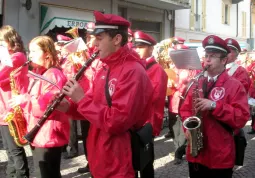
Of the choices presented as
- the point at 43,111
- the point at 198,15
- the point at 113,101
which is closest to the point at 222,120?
the point at 113,101

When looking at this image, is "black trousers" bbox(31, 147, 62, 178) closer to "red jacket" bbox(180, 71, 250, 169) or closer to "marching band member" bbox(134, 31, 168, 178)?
"marching band member" bbox(134, 31, 168, 178)

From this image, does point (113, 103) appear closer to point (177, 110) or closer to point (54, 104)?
point (54, 104)

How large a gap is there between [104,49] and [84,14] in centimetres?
1040

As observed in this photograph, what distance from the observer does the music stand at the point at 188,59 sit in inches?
140

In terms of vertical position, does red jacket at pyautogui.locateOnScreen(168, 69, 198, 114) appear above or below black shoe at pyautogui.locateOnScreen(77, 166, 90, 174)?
above

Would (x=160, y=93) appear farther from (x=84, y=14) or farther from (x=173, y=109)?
(x=84, y=14)

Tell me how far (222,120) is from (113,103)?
126 cm

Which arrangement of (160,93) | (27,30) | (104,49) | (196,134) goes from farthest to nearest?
A: (27,30)
(160,93)
(196,134)
(104,49)

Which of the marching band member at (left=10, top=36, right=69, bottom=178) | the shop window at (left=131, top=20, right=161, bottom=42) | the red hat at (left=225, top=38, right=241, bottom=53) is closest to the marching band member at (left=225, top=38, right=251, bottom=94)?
the red hat at (left=225, top=38, right=241, bottom=53)

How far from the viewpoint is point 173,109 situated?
6812mm

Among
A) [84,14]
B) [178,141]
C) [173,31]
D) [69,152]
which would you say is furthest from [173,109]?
[173,31]

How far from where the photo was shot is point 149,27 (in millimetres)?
17188

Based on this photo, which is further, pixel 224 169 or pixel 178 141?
pixel 178 141

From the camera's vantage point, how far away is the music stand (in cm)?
356
